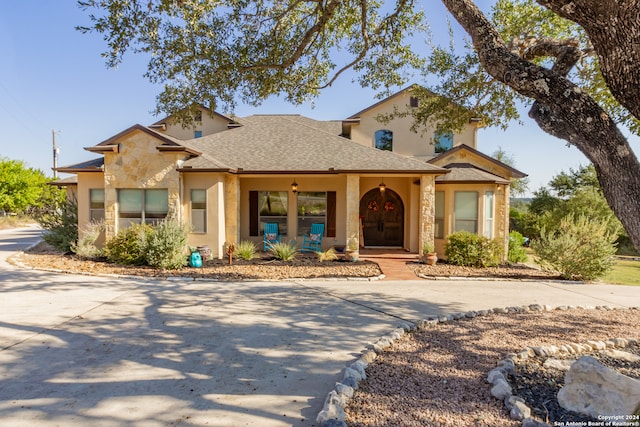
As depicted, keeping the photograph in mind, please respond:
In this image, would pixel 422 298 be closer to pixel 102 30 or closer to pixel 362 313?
pixel 362 313

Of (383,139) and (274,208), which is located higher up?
(383,139)

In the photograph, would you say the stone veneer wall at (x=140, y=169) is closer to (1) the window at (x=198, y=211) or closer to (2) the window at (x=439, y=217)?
(1) the window at (x=198, y=211)

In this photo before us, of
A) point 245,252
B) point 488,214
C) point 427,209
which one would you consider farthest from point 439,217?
point 245,252

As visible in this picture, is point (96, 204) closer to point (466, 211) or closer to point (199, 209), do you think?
point (199, 209)

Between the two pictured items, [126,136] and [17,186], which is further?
[17,186]

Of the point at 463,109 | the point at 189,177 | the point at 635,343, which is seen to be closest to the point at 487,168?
the point at 463,109

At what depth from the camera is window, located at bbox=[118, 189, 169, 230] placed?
1186cm

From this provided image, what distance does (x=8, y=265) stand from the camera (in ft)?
35.7

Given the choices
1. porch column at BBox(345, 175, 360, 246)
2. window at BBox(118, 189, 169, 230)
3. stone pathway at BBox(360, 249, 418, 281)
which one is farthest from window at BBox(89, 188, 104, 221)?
stone pathway at BBox(360, 249, 418, 281)

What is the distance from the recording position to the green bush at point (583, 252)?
32.2 ft

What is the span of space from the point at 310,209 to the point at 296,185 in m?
1.16

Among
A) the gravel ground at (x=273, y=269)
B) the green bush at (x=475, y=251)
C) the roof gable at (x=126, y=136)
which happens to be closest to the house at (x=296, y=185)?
the roof gable at (x=126, y=136)

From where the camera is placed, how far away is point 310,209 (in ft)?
47.1

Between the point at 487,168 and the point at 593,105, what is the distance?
1169 cm
